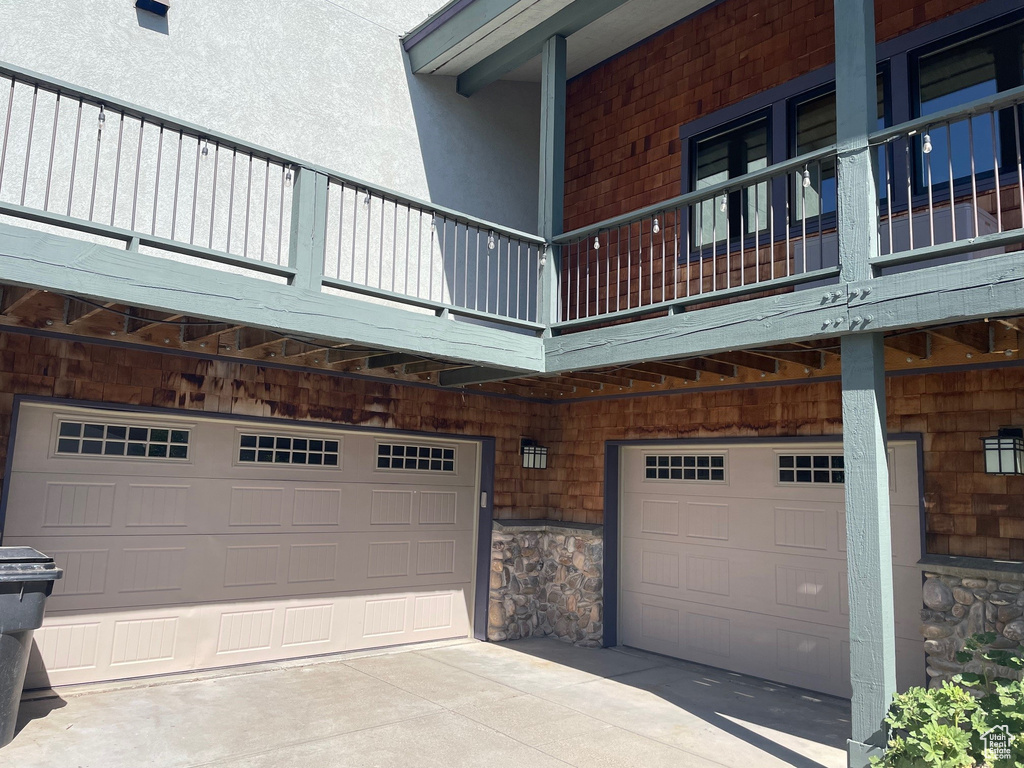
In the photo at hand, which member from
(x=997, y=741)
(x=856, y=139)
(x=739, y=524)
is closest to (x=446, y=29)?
(x=856, y=139)

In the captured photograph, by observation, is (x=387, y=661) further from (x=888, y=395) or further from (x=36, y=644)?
(x=888, y=395)

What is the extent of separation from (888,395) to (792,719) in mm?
2608

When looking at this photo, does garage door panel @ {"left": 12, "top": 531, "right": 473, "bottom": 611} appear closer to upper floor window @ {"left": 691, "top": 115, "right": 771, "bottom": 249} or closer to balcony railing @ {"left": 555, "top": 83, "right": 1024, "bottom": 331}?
balcony railing @ {"left": 555, "top": 83, "right": 1024, "bottom": 331}

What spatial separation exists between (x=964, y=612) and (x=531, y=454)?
4604 mm

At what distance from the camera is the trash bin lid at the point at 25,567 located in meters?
4.84

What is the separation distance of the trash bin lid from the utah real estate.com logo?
542 cm

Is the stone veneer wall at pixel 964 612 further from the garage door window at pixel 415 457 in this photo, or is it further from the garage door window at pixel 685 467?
the garage door window at pixel 415 457

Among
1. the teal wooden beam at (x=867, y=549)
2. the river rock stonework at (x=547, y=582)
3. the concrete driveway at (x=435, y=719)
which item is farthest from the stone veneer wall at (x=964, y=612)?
the river rock stonework at (x=547, y=582)

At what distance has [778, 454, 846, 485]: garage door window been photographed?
263 inches

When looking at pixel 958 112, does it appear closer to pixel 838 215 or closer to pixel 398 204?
pixel 838 215

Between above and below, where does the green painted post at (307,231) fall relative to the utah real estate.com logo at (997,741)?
above

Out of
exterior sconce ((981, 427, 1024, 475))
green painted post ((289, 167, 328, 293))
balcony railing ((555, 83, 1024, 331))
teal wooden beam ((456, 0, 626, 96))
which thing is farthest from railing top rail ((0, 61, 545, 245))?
exterior sconce ((981, 427, 1024, 475))

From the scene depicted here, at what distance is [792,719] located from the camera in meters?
5.84

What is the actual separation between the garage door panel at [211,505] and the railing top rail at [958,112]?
5458 millimetres
